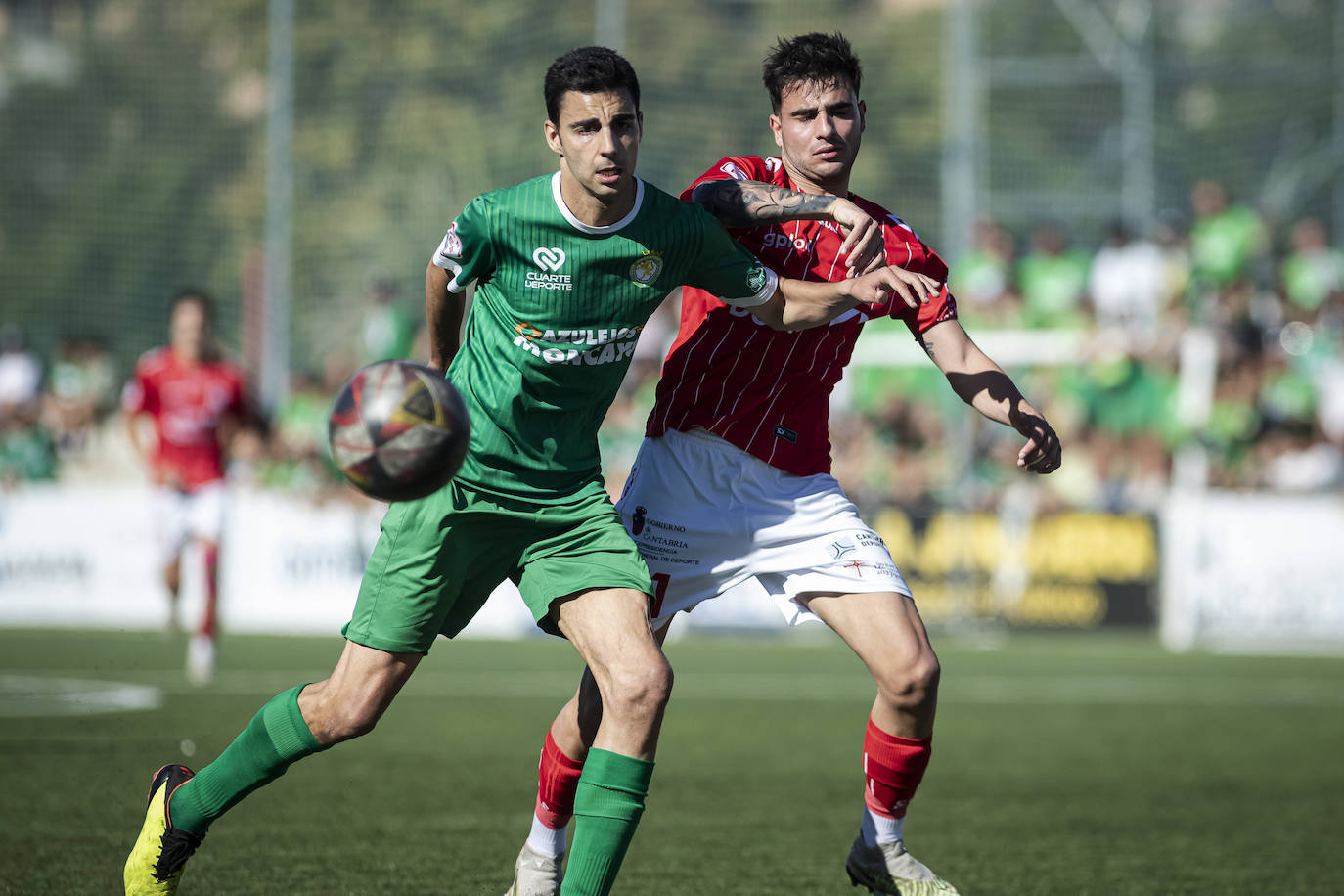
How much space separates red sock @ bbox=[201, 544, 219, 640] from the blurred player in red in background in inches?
2.4

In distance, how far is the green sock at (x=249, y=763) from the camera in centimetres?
441

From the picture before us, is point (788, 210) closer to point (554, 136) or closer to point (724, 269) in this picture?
point (724, 269)

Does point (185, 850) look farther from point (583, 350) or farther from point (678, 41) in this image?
point (678, 41)

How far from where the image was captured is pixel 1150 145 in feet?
61.4

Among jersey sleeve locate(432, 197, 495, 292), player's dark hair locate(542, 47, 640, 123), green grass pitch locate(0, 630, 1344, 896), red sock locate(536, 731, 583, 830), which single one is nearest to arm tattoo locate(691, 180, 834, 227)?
player's dark hair locate(542, 47, 640, 123)

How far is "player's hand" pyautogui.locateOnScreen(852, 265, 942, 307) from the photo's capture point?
446 centimetres

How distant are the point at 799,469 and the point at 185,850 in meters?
2.24

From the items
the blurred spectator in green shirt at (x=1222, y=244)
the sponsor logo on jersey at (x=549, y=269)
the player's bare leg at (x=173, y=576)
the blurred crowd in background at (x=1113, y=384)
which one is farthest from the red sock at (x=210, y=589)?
the blurred spectator in green shirt at (x=1222, y=244)

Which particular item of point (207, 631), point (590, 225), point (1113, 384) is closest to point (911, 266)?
point (590, 225)

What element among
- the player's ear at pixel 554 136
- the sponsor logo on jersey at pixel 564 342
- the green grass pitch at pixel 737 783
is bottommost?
the green grass pitch at pixel 737 783

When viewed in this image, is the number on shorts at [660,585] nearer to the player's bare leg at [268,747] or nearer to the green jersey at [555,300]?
the green jersey at [555,300]

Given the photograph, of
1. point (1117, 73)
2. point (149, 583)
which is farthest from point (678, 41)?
point (149, 583)

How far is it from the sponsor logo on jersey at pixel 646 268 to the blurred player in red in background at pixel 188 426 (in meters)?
8.44

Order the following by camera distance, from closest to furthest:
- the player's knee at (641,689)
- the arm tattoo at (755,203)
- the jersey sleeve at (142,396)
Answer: the player's knee at (641,689)
the arm tattoo at (755,203)
the jersey sleeve at (142,396)
